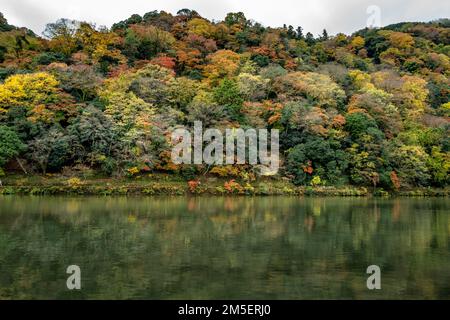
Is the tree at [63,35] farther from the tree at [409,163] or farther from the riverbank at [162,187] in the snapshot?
the tree at [409,163]

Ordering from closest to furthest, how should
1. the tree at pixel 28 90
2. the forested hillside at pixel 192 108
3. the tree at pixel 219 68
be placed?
the forested hillside at pixel 192 108 < the tree at pixel 28 90 < the tree at pixel 219 68

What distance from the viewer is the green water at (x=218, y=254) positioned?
978 centimetres

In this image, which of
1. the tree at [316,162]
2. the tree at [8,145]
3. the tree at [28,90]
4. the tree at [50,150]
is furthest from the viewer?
the tree at [316,162]

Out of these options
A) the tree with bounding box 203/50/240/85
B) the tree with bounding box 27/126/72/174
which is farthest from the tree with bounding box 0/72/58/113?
the tree with bounding box 203/50/240/85

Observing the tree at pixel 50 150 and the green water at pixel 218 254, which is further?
the tree at pixel 50 150

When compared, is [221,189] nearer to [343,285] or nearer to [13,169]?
[13,169]

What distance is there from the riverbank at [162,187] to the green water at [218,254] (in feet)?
31.9

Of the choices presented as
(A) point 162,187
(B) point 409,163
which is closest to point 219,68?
(A) point 162,187

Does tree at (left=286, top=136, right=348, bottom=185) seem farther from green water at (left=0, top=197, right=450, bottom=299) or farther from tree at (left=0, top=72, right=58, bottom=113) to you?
tree at (left=0, top=72, right=58, bottom=113)

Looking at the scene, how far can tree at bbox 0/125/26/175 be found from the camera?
110ft

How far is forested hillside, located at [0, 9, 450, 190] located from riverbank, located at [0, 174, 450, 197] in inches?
37.4

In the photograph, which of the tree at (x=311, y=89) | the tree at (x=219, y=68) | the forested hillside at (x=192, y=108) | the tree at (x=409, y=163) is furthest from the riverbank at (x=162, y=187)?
the tree at (x=219, y=68)

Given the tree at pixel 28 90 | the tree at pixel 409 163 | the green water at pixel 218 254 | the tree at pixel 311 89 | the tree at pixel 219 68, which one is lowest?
the green water at pixel 218 254

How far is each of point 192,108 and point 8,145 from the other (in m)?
16.6
